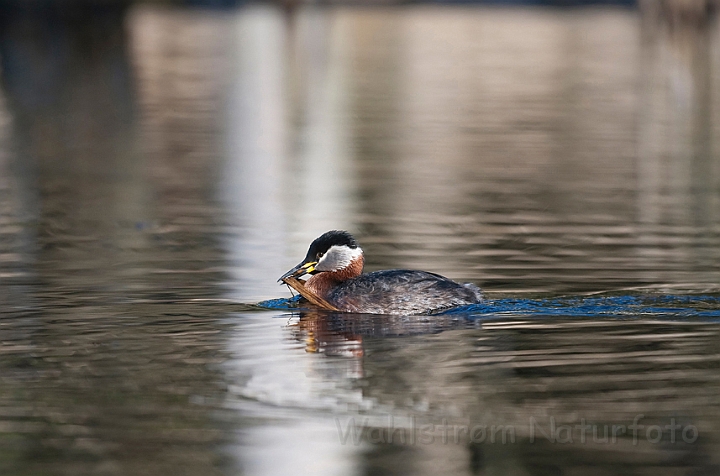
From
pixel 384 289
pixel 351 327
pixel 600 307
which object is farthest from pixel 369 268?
pixel 600 307

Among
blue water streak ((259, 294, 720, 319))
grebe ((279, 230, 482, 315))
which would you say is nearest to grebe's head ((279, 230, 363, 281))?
grebe ((279, 230, 482, 315))

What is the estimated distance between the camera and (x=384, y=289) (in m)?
9.73

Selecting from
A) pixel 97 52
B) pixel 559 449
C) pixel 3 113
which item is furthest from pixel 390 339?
pixel 97 52

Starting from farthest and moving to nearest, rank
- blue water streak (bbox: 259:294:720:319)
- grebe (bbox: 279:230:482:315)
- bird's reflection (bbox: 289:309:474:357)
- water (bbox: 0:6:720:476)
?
1. grebe (bbox: 279:230:482:315)
2. blue water streak (bbox: 259:294:720:319)
3. bird's reflection (bbox: 289:309:474:357)
4. water (bbox: 0:6:720:476)

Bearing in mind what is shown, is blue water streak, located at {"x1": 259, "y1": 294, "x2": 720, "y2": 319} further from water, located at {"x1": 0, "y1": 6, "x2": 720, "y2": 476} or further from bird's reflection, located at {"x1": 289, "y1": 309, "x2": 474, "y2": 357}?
bird's reflection, located at {"x1": 289, "y1": 309, "x2": 474, "y2": 357}

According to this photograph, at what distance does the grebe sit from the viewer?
9.68m

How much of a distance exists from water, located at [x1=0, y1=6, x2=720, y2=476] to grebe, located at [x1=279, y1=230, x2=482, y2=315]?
0.47ft

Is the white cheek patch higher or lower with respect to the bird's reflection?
higher

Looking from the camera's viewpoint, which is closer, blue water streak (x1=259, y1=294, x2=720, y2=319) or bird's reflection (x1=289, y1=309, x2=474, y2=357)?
bird's reflection (x1=289, y1=309, x2=474, y2=357)

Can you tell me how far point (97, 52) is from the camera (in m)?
45.6

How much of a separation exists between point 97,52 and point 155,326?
123 ft

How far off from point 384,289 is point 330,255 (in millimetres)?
562

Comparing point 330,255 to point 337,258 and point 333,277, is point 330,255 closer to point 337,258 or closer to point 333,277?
point 337,258

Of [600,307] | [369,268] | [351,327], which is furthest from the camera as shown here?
[369,268]
